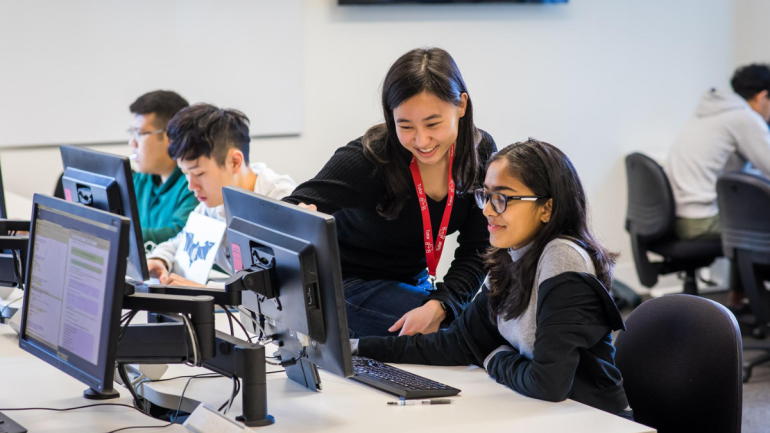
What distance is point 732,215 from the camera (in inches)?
148

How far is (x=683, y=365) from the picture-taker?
1702 mm

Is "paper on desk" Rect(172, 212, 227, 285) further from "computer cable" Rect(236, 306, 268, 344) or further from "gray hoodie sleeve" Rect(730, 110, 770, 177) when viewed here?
"gray hoodie sleeve" Rect(730, 110, 770, 177)

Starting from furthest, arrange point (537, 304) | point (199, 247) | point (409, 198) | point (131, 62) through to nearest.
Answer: point (131, 62) → point (199, 247) → point (409, 198) → point (537, 304)

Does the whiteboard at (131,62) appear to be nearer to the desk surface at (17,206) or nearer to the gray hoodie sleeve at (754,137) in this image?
the desk surface at (17,206)

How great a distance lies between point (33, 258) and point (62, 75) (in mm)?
2431

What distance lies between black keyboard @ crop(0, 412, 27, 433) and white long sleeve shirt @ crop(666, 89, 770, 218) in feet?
11.1

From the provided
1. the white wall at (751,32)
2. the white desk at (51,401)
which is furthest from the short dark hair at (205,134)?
the white wall at (751,32)

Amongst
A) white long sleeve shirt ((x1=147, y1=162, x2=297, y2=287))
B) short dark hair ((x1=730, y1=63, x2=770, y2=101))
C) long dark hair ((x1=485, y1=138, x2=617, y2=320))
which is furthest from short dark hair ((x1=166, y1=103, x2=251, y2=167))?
short dark hair ((x1=730, y1=63, x2=770, y2=101))

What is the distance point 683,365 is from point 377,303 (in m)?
0.83

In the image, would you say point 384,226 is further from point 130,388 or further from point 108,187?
point 130,388

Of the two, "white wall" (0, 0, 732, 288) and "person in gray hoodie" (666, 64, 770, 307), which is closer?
"person in gray hoodie" (666, 64, 770, 307)

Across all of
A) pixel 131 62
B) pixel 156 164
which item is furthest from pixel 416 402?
pixel 131 62

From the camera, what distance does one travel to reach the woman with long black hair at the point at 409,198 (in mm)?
2076

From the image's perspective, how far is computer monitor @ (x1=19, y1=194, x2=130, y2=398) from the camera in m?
1.34
